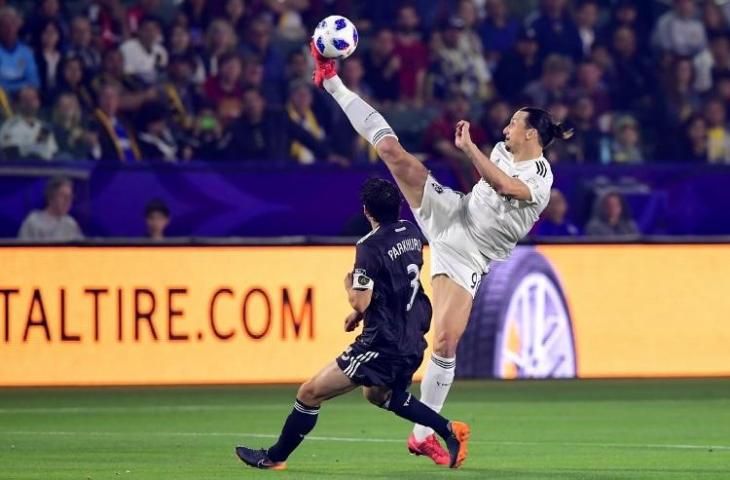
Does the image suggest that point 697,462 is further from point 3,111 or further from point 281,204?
point 3,111

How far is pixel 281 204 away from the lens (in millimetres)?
18078

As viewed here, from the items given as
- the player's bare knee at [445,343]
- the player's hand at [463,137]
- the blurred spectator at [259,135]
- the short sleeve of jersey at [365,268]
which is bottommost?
the player's bare knee at [445,343]

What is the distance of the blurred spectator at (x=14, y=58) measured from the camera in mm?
18234

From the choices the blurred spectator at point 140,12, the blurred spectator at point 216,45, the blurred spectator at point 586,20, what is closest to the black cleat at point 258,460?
the blurred spectator at point 216,45

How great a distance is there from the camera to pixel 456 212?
10.1 meters

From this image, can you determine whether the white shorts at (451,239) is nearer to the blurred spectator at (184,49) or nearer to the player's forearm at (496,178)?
the player's forearm at (496,178)

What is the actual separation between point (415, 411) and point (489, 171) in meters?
1.42

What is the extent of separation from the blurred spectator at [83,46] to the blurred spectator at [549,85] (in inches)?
207

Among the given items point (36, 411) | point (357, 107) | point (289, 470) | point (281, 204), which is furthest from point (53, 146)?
point (289, 470)

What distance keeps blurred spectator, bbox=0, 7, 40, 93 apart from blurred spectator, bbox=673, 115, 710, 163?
7639 millimetres

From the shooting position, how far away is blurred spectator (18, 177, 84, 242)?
16.4m

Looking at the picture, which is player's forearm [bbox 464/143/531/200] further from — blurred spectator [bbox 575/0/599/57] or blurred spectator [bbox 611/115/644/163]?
blurred spectator [bbox 575/0/599/57]

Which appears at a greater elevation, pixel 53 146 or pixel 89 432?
pixel 53 146

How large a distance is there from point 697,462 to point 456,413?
367 cm
